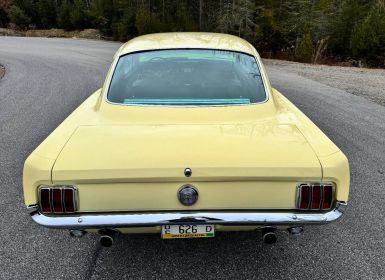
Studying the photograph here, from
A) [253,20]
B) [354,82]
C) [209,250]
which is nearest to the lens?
[209,250]

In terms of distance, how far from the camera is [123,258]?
9.83 feet

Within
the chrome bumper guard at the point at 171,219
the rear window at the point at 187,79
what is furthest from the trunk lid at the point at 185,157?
the rear window at the point at 187,79

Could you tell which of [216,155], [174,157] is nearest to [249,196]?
[216,155]

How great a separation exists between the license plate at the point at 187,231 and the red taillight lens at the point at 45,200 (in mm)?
744

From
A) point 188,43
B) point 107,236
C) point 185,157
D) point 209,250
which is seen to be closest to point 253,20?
point 188,43

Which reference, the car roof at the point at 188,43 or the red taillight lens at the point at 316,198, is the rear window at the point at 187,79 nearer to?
the car roof at the point at 188,43

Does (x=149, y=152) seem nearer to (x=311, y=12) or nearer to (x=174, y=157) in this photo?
(x=174, y=157)

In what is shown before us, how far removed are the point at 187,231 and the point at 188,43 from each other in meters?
2.06

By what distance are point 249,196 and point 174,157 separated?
534 millimetres

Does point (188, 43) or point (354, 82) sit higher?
point (188, 43)

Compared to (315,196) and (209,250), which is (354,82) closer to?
(209,250)

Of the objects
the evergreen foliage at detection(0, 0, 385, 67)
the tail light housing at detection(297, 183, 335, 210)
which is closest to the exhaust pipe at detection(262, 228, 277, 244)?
the tail light housing at detection(297, 183, 335, 210)

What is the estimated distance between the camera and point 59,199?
7.62 ft

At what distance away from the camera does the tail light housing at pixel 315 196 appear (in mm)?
2334
